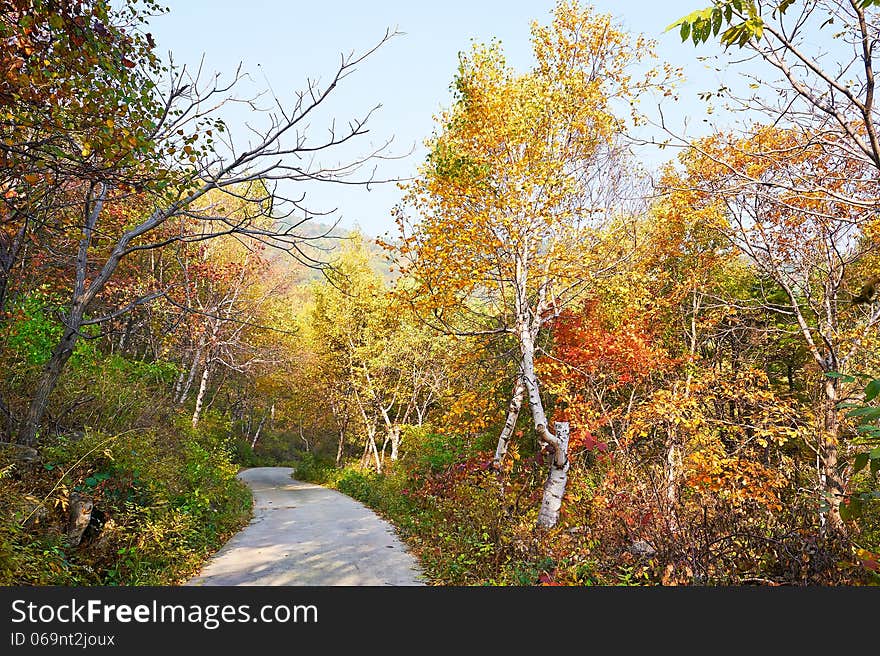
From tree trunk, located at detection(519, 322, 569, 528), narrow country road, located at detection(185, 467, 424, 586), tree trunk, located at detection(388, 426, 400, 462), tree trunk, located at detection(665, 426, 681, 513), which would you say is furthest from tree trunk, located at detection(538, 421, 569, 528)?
tree trunk, located at detection(388, 426, 400, 462)

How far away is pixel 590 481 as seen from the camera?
9.62m

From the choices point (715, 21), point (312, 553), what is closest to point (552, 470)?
point (312, 553)

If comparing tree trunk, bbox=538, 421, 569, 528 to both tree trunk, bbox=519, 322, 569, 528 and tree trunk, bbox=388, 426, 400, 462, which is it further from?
tree trunk, bbox=388, 426, 400, 462

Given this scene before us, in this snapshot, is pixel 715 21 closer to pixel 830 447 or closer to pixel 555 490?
pixel 555 490

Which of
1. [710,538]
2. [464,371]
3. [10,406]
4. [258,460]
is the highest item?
[464,371]

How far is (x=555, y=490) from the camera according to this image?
26.5ft

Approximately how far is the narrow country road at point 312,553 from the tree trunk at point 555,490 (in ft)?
7.04

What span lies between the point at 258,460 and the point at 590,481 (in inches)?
1283

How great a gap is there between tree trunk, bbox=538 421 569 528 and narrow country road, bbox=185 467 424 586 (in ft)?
7.04

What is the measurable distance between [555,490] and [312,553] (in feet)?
13.6

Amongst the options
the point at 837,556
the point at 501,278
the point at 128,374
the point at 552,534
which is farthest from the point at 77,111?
the point at 128,374

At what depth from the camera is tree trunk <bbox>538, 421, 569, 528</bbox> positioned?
791 centimetres

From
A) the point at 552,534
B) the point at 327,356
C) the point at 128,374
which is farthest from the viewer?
the point at 327,356

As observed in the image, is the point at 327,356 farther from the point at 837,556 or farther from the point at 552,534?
the point at 837,556
